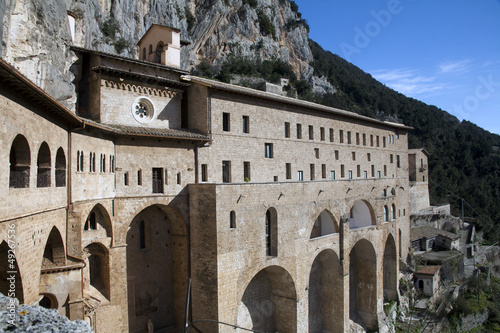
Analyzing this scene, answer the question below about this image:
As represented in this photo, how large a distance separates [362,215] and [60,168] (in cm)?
2212

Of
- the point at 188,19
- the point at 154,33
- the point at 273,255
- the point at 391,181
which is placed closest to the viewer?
the point at 273,255

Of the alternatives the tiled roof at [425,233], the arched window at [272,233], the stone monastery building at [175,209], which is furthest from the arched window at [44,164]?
the tiled roof at [425,233]

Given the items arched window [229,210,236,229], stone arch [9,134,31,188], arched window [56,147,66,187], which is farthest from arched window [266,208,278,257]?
stone arch [9,134,31,188]

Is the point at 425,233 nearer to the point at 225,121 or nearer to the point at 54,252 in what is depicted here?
the point at 225,121

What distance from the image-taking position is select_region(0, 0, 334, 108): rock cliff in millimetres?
18469

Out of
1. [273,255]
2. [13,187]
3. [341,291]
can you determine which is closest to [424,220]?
[341,291]

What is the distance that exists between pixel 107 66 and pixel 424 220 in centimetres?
4181

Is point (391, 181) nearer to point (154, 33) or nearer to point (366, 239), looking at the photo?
point (366, 239)

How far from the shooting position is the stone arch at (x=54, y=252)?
14.7 metres

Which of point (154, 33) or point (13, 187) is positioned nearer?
point (13, 187)

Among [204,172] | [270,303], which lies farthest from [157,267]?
[270,303]

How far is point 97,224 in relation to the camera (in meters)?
Result: 18.5

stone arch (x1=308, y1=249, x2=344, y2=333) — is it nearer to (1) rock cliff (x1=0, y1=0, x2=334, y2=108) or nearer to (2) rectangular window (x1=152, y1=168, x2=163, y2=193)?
(2) rectangular window (x1=152, y1=168, x2=163, y2=193)

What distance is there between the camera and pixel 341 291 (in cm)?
2584
